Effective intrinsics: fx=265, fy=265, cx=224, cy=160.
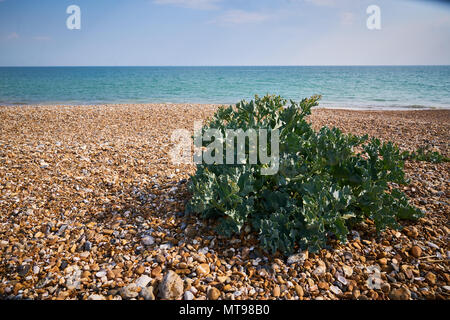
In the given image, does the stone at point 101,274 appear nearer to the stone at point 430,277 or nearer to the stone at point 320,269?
the stone at point 320,269

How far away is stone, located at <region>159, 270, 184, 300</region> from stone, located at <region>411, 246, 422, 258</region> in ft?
6.48

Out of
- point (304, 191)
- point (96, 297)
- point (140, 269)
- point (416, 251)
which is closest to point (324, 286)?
point (304, 191)

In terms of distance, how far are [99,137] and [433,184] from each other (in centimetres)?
617

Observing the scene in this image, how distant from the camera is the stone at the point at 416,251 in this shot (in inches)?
89.1

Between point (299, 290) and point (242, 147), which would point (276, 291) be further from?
point (242, 147)

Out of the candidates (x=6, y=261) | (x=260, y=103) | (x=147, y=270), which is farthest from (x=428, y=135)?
(x=6, y=261)

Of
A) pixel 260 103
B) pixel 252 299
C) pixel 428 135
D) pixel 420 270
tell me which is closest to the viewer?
pixel 252 299

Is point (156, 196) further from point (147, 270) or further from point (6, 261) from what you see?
point (6, 261)

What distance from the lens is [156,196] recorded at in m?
3.23

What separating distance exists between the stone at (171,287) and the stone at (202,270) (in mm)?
185

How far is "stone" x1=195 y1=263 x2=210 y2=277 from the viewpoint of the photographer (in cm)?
214

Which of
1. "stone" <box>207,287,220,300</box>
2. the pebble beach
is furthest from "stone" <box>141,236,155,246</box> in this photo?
"stone" <box>207,287,220,300</box>

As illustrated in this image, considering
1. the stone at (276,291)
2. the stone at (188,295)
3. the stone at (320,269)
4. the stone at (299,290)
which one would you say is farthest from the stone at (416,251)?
the stone at (188,295)

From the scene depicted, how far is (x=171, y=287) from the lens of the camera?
76.5 inches
